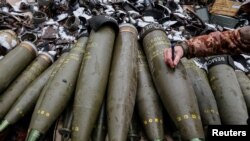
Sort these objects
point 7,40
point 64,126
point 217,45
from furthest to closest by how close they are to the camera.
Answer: point 7,40, point 217,45, point 64,126

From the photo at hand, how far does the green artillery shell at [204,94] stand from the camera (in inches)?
127

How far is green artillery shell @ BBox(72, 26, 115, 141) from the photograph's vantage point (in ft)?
9.53

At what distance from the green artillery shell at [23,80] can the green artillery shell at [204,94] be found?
5.45ft

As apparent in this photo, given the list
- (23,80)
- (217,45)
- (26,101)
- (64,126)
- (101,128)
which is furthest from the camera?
(23,80)

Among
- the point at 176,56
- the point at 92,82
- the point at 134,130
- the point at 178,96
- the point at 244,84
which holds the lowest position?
the point at 134,130

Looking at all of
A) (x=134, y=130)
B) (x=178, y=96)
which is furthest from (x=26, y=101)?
(x=178, y=96)

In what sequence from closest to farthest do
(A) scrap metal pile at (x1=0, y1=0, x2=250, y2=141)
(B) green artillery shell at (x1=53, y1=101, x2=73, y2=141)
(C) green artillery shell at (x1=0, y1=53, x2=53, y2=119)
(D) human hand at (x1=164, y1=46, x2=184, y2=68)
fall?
(B) green artillery shell at (x1=53, y1=101, x2=73, y2=141)
(A) scrap metal pile at (x1=0, y1=0, x2=250, y2=141)
(D) human hand at (x1=164, y1=46, x2=184, y2=68)
(C) green artillery shell at (x1=0, y1=53, x2=53, y2=119)

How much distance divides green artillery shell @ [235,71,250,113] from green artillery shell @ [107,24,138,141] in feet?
4.15

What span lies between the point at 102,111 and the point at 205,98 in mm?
1058

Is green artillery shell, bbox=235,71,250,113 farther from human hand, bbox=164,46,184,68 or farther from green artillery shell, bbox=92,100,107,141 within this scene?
green artillery shell, bbox=92,100,107,141

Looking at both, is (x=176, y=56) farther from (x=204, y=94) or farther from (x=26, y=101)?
(x=26, y=101)

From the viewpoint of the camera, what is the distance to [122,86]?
10.5 feet

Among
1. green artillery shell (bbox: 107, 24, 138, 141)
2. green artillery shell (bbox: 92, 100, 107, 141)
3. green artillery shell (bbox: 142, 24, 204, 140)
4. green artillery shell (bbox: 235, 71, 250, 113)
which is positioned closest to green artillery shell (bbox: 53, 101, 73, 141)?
green artillery shell (bbox: 92, 100, 107, 141)

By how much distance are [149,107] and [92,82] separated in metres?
0.59
